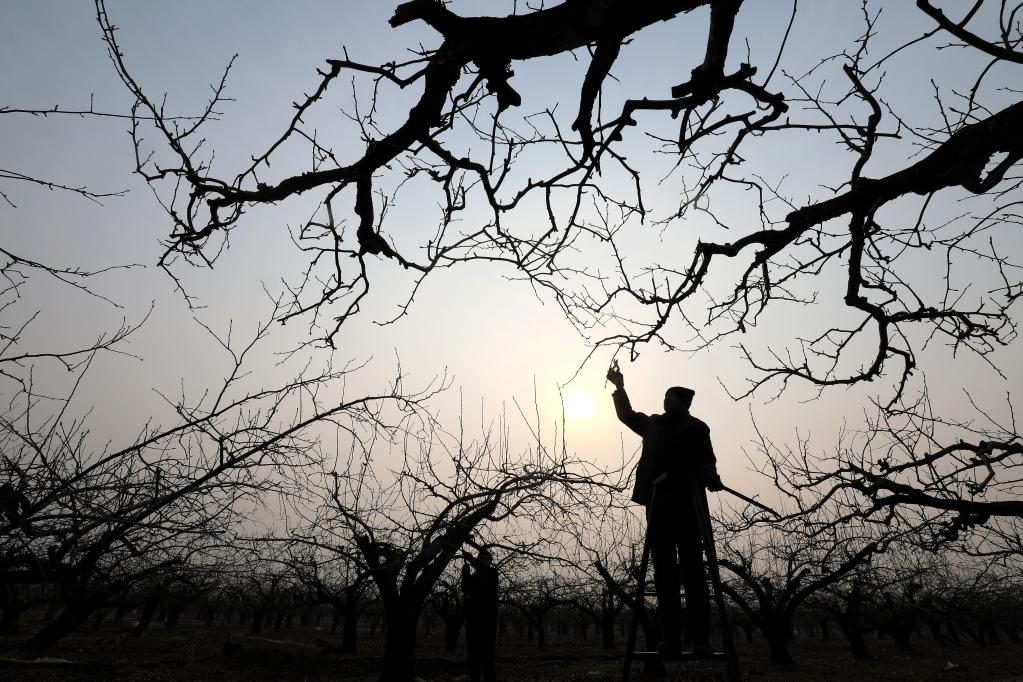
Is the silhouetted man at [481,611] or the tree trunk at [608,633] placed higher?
the silhouetted man at [481,611]

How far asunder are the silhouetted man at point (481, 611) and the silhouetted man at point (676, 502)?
5139 millimetres

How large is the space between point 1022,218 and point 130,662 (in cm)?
1919

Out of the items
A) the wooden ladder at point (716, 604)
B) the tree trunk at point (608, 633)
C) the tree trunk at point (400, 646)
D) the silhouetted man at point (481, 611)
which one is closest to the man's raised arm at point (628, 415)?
the wooden ladder at point (716, 604)

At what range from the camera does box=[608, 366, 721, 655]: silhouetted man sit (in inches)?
147

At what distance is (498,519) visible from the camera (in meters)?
9.45

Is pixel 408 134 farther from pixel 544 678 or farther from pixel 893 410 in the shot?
pixel 544 678

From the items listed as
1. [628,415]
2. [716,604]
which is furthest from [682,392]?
[716,604]

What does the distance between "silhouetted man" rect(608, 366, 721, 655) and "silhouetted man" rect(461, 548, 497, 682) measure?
5.14 metres

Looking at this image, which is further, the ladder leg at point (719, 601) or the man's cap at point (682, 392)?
the man's cap at point (682, 392)

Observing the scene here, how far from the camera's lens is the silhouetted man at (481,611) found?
8.63 m

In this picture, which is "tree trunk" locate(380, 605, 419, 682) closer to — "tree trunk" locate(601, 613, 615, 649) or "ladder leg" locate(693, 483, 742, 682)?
"ladder leg" locate(693, 483, 742, 682)

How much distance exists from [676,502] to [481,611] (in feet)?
18.7

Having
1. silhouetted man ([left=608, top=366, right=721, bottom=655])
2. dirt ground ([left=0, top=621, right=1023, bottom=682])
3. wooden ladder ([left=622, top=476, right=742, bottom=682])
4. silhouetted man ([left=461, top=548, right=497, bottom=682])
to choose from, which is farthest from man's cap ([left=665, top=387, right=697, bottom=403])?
dirt ground ([left=0, top=621, right=1023, bottom=682])

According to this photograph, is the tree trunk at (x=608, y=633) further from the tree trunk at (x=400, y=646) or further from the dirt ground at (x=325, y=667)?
the tree trunk at (x=400, y=646)
